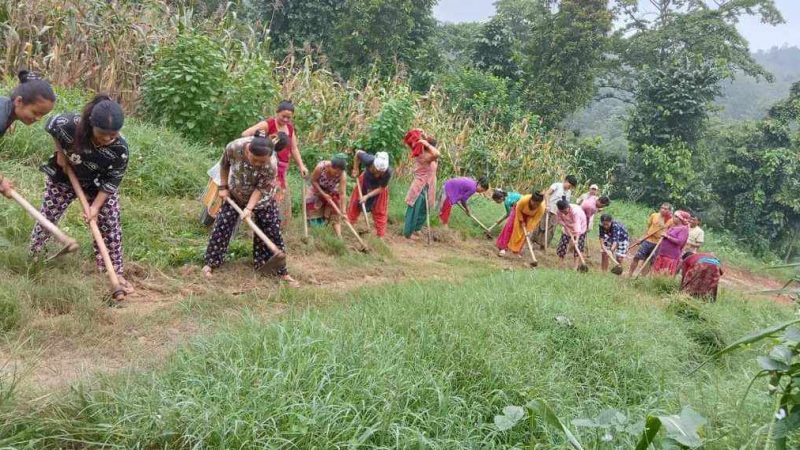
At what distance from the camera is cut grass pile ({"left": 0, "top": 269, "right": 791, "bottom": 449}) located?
2074 millimetres

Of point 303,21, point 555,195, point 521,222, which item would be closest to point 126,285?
point 521,222

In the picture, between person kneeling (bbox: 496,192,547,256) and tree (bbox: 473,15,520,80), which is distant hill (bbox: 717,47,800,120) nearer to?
tree (bbox: 473,15,520,80)

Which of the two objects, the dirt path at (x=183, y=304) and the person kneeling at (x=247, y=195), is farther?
the person kneeling at (x=247, y=195)

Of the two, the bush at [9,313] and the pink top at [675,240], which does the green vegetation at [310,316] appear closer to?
the bush at [9,313]

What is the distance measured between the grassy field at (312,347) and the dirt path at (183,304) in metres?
0.02

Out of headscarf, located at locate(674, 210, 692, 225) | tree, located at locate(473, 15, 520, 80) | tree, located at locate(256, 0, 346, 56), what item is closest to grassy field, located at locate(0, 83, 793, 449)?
headscarf, located at locate(674, 210, 692, 225)

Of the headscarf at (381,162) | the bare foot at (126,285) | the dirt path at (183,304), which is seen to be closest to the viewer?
the dirt path at (183,304)

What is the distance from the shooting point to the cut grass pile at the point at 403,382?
6.81 ft

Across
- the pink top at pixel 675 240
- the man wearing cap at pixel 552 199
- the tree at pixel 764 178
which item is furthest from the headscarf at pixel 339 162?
the tree at pixel 764 178

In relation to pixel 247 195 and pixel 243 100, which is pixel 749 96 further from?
pixel 247 195

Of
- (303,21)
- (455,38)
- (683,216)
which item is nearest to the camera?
(683,216)

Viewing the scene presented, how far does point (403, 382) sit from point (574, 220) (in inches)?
239

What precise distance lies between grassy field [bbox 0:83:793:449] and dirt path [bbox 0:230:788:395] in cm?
2

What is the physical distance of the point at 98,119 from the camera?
327 cm
